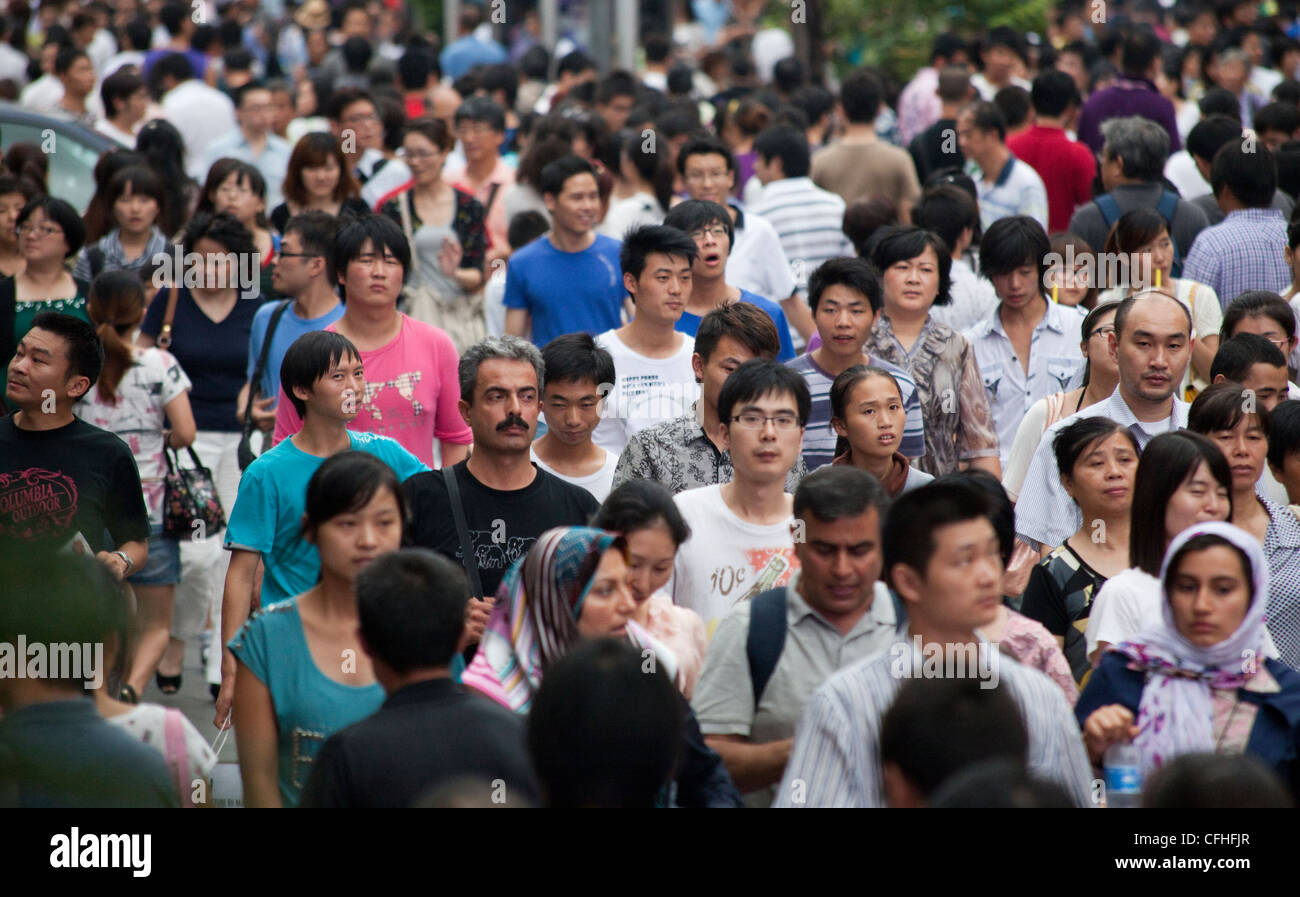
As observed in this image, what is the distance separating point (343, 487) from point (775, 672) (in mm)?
1137

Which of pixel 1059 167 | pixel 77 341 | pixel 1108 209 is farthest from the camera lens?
pixel 1059 167

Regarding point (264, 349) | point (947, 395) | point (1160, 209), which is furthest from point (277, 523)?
point (1160, 209)

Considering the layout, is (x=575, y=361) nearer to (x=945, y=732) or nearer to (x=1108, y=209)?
(x=945, y=732)

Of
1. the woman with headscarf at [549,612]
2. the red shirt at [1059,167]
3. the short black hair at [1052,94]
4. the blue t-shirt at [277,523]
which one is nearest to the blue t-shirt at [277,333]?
the blue t-shirt at [277,523]

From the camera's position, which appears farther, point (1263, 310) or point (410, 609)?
point (1263, 310)

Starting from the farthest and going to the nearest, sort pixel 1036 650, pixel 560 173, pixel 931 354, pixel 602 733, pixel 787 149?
pixel 787 149
pixel 560 173
pixel 931 354
pixel 1036 650
pixel 602 733

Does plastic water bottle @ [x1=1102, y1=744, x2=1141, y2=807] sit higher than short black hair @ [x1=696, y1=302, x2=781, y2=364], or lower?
lower

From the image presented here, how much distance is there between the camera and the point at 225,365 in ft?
24.5

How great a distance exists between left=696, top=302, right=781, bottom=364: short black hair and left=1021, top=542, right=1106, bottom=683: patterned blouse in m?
1.32

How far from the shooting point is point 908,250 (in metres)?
6.70

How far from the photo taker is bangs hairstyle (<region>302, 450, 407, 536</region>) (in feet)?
13.6

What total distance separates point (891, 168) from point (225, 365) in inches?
181

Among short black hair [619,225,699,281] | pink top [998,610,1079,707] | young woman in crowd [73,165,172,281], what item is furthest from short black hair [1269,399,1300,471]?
young woman in crowd [73,165,172,281]

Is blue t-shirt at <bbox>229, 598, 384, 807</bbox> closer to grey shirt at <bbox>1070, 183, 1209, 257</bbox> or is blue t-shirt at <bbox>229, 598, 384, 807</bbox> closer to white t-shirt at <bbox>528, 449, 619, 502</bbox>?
white t-shirt at <bbox>528, 449, 619, 502</bbox>
